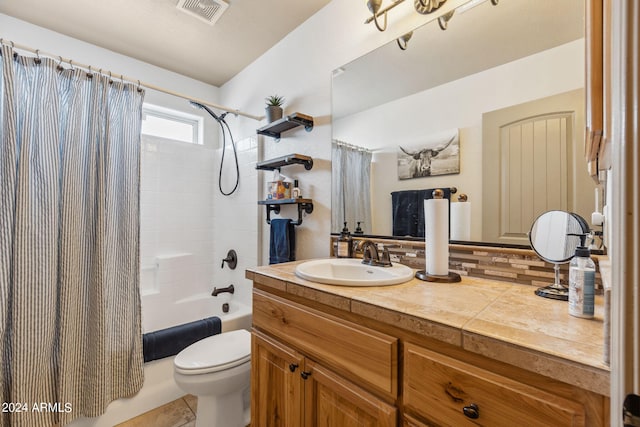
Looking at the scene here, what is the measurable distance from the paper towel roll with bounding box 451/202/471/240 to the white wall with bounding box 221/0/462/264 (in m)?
0.71

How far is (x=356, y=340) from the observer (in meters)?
0.80

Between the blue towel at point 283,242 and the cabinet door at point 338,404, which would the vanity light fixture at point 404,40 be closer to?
the blue towel at point 283,242

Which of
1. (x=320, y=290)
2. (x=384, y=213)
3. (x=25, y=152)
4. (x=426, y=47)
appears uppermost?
(x=426, y=47)

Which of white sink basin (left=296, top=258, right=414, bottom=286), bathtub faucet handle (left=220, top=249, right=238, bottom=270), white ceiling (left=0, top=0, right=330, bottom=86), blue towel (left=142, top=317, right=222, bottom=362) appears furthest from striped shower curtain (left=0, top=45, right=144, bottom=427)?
white sink basin (left=296, top=258, right=414, bottom=286)

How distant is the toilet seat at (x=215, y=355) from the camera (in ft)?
4.32

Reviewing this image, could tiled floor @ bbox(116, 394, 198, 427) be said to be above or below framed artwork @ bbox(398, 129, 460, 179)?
below

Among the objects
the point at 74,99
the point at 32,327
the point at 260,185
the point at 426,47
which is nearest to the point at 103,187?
the point at 74,99

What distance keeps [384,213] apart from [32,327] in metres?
1.83

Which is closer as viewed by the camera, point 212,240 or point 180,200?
point 180,200

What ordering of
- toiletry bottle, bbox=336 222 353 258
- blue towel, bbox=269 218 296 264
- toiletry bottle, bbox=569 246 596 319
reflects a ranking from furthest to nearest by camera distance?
1. blue towel, bbox=269 218 296 264
2. toiletry bottle, bbox=336 222 353 258
3. toiletry bottle, bbox=569 246 596 319

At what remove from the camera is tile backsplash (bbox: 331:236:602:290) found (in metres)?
0.95

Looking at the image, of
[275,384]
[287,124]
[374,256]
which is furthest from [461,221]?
[287,124]

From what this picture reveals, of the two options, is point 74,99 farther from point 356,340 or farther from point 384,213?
point 356,340

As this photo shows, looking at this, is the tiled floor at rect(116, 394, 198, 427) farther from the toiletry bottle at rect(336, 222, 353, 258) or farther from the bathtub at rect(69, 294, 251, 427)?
the toiletry bottle at rect(336, 222, 353, 258)
